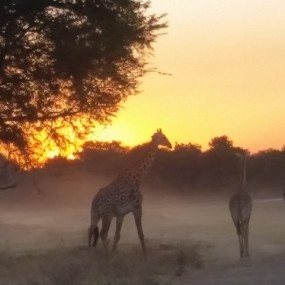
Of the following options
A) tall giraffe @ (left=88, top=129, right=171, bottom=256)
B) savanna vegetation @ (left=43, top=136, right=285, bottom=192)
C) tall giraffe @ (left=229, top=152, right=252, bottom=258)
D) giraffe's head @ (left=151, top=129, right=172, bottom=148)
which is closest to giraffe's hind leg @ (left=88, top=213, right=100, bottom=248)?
tall giraffe @ (left=88, top=129, right=171, bottom=256)

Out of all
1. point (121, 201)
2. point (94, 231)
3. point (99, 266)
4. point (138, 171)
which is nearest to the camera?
point (99, 266)

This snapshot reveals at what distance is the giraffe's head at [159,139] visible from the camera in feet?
74.6

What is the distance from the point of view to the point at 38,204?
51750 millimetres

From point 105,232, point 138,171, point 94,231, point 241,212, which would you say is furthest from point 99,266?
point 241,212

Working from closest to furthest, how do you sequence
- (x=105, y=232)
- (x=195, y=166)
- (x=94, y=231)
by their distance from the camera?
(x=105, y=232) → (x=94, y=231) → (x=195, y=166)

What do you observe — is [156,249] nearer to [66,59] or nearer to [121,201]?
[121,201]

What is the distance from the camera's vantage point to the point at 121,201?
21516 millimetres

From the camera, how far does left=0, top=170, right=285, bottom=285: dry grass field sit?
56.5ft

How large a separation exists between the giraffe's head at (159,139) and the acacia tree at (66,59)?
97.0 inches

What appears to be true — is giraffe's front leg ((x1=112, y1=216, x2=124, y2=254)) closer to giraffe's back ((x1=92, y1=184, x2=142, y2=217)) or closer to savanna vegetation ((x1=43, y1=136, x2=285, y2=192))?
giraffe's back ((x1=92, y1=184, x2=142, y2=217))

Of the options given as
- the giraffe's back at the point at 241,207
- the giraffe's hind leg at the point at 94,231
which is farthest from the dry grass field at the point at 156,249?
the giraffe's back at the point at 241,207

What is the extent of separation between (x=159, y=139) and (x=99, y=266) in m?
4.60

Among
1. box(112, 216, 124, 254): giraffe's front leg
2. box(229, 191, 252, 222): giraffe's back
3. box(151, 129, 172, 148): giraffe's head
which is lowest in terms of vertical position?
box(112, 216, 124, 254): giraffe's front leg

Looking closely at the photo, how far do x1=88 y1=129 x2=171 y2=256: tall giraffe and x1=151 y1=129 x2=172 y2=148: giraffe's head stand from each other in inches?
4.2
